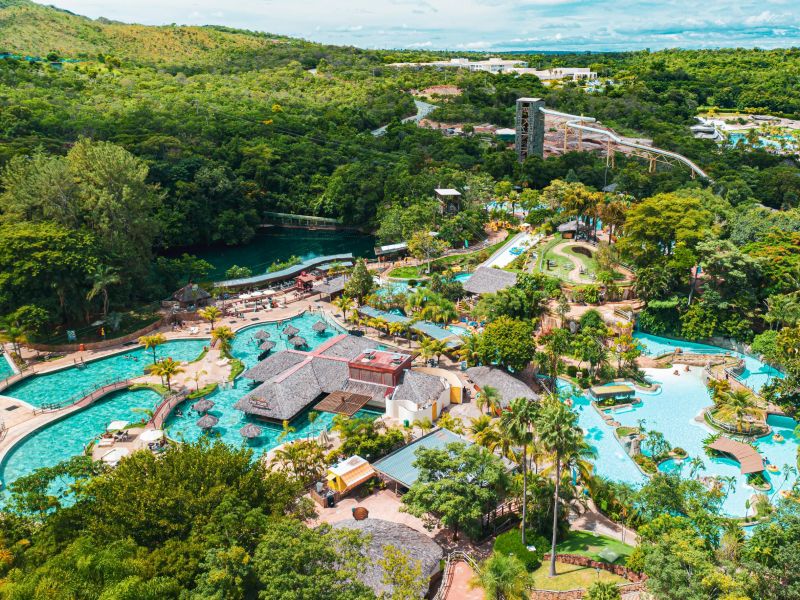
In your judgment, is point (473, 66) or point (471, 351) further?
point (473, 66)

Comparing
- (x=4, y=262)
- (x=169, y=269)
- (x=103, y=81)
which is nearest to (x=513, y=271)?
(x=169, y=269)

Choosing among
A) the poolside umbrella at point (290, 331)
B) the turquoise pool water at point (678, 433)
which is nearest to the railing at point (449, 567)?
the turquoise pool water at point (678, 433)

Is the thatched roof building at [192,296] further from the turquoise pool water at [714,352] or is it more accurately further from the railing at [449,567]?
the turquoise pool water at [714,352]

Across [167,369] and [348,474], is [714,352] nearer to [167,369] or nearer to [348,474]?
[348,474]

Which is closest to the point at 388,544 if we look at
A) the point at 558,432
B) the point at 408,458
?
the point at 408,458

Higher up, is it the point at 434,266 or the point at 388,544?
the point at 388,544

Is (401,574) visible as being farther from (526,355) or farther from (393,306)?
(393,306)
